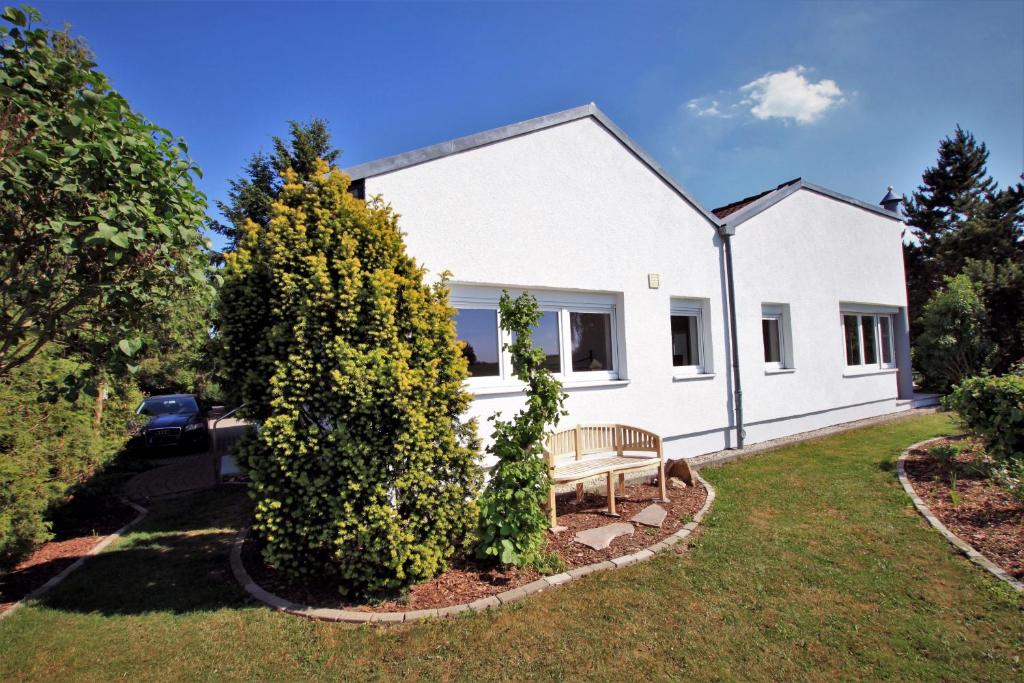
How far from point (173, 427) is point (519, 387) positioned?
41.3ft

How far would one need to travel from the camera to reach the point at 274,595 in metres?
4.24

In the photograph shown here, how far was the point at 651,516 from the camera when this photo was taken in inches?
227

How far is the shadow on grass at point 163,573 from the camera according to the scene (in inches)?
167

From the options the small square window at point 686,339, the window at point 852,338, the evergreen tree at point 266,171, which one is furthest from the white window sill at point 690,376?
the evergreen tree at point 266,171

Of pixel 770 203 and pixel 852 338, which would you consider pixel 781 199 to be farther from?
pixel 852 338

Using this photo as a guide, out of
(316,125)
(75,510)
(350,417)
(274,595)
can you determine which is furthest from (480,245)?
(316,125)

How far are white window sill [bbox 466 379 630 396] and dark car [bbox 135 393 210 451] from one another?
11.7m

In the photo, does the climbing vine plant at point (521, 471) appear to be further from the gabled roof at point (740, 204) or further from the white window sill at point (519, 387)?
the gabled roof at point (740, 204)

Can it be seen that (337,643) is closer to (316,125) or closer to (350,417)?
(350,417)

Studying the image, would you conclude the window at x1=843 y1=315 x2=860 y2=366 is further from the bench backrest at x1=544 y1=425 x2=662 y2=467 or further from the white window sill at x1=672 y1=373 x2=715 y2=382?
the bench backrest at x1=544 y1=425 x2=662 y2=467

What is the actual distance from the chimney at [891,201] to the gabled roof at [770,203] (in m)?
0.71

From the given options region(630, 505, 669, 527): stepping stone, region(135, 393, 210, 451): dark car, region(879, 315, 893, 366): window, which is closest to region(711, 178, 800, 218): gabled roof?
region(879, 315, 893, 366): window

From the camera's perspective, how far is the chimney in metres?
13.7

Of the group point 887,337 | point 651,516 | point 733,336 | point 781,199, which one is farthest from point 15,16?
point 887,337
